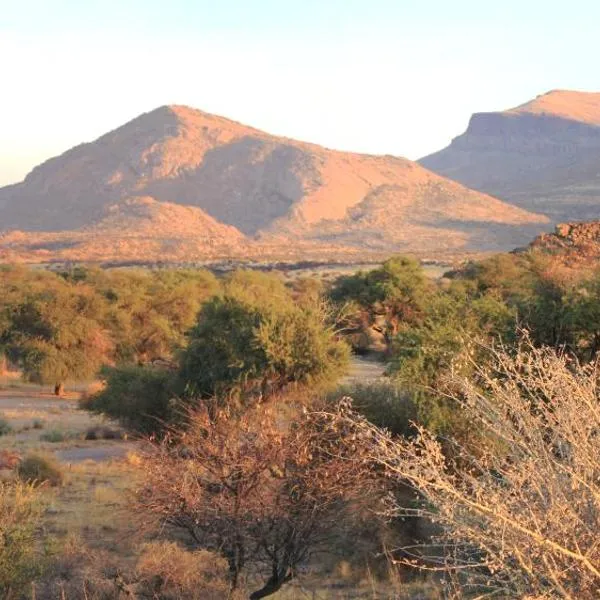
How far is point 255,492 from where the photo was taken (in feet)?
31.7

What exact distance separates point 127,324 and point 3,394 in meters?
5.69

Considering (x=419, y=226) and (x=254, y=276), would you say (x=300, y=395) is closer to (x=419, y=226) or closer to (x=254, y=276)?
(x=254, y=276)

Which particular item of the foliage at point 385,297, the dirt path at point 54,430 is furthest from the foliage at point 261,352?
the foliage at point 385,297

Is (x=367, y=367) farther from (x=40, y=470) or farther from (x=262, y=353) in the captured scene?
(x=40, y=470)

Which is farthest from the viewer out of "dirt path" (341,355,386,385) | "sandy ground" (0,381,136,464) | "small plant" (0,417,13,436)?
"dirt path" (341,355,386,385)

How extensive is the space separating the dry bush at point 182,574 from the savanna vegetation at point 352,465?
1.3 inches

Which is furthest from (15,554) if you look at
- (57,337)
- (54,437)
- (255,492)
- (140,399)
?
(57,337)

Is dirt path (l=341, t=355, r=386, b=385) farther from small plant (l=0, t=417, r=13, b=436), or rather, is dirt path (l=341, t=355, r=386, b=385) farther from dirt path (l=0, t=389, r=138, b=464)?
small plant (l=0, t=417, r=13, b=436)

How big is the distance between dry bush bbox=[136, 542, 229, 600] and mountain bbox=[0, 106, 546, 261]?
10101cm

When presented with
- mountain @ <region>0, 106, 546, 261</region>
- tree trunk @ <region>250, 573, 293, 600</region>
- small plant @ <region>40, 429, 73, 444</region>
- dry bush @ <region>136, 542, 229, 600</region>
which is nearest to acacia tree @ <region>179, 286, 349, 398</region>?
small plant @ <region>40, 429, 73, 444</region>

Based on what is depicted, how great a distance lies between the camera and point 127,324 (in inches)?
1404

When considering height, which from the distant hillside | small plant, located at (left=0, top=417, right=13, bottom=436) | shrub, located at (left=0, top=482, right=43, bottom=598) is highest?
the distant hillside

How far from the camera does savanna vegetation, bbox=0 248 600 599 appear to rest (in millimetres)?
4141

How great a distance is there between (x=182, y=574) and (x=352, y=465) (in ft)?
7.66
